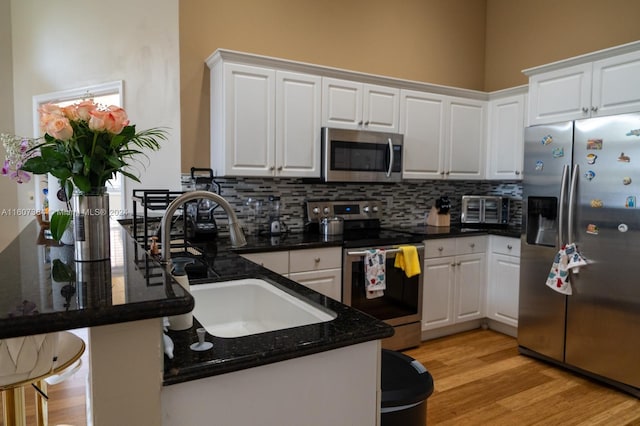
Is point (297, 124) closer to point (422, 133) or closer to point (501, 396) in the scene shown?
point (422, 133)

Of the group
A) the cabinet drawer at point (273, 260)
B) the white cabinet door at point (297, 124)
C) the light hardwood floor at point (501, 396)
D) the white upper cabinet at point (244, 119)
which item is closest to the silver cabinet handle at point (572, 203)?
the light hardwood floor at point (501, 396)

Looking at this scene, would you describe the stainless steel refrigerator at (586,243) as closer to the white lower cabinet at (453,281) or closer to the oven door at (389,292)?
the white lower cabinet at (453,281)

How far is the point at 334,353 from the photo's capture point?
106cm

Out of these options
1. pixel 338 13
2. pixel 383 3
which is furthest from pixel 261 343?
pixel 383 3

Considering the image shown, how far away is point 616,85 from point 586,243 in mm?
1079

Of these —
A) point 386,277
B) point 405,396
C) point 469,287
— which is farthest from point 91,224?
point 469,287

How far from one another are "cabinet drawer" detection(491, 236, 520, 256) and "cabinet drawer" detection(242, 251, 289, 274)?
1974 mm

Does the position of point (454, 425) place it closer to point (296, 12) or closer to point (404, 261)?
point (404, 261)

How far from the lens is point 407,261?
3.22 metres

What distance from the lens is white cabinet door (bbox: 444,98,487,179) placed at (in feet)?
12.9

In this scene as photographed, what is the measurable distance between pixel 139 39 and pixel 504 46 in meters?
3.56

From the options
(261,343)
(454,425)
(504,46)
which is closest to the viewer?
(261,343)

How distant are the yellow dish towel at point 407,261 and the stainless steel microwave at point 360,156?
2.07 ft

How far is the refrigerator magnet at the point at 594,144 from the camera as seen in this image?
9.09 ft
